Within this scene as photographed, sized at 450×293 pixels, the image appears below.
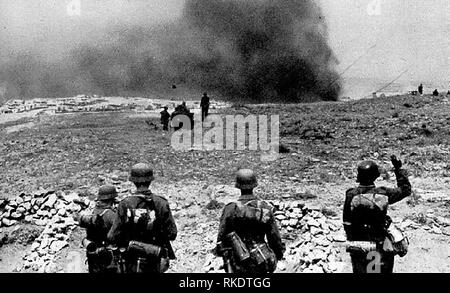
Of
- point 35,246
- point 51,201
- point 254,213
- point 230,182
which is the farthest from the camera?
point 230,182

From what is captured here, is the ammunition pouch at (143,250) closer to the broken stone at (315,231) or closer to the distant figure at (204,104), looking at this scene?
the broken stone at (315,231)

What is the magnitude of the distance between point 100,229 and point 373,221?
2.80m

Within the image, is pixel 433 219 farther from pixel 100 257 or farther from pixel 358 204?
pixel 100 257

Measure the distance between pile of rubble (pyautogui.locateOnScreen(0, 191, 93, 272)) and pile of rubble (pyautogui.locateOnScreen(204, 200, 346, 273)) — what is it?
8.66 feet

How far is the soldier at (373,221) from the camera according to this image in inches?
172

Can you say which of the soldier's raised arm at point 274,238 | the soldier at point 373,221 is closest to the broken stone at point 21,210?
the soldier's raised arm at point 274,238

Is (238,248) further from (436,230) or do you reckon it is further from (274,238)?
(436,230)

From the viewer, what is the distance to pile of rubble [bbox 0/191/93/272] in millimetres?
7389

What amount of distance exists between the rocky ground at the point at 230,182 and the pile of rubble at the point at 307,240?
2 centimetres

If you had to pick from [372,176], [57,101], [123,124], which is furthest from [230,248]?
[57,101]

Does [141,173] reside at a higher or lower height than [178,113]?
lower

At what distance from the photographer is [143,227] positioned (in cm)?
426

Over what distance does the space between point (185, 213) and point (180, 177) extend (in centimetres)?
227

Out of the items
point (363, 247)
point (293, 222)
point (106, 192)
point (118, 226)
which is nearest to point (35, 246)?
point (106, 192)
